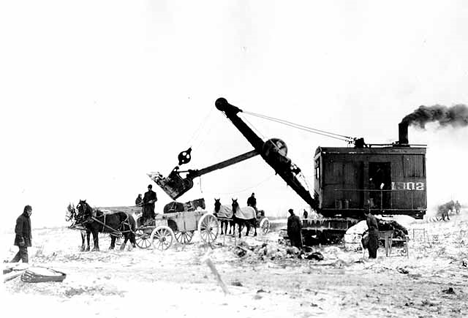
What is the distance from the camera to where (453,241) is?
Answer: 49.6ft

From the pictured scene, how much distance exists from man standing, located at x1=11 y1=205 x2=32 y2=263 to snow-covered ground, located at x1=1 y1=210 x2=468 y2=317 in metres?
0.70

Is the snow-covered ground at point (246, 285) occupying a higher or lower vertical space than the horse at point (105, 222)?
lower

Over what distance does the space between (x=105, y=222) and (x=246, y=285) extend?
21.9 ft

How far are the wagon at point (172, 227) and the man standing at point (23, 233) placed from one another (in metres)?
4.12

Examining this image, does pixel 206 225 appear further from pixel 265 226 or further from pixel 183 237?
pixel 265 226

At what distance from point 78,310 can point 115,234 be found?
23.2 feet

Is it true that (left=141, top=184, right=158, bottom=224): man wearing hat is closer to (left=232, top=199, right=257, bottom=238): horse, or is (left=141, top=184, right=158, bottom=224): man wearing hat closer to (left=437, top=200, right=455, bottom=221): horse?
(left=232, top=199, right=257, bottom=238): horse

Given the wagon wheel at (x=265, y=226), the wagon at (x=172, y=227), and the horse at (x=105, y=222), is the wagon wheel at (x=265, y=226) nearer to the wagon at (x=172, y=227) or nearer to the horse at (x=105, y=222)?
the wagon at (x=172, y=227)

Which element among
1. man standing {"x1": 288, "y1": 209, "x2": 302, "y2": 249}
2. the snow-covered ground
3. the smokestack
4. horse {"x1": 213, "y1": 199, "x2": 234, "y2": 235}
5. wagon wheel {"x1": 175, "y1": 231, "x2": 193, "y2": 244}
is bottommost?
the snow-covered ground

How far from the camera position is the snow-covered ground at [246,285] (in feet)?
24.5

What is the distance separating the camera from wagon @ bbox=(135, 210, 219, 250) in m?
14.4

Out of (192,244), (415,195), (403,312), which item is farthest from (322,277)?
(415,195)

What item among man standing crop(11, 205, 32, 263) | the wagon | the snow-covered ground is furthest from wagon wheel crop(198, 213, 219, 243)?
man standing crop(11, 205, 32, 263)

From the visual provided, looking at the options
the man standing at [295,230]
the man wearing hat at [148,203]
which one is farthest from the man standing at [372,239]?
the man wearing hat at [148,203]
